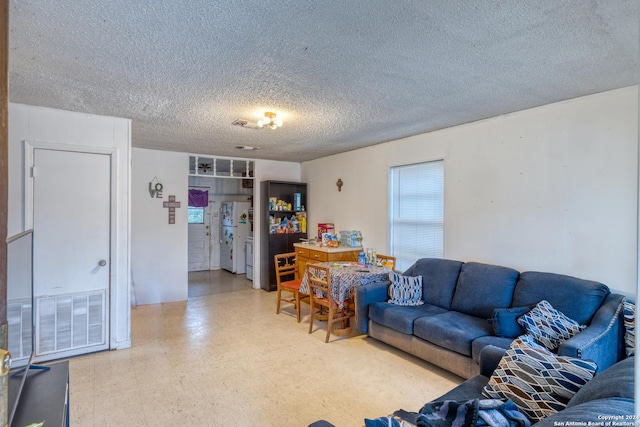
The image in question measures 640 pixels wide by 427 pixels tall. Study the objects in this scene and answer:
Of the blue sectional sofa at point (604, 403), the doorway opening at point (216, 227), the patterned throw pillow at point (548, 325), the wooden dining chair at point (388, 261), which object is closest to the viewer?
the blue sectional sofa at point (604, 403)

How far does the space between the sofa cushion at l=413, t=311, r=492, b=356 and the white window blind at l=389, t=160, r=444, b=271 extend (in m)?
1.08

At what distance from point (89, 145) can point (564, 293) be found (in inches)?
180

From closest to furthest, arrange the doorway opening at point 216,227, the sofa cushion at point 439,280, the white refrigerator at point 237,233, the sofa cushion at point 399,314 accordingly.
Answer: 1. the sofa cushion at point 399,314
2. the sofa cushion at point 439,280
3. the doorway opening at point 216,227
4. the white refrigerator at point 237,233

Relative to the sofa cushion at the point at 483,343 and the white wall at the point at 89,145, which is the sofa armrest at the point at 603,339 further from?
the white wall at the point at 89,145

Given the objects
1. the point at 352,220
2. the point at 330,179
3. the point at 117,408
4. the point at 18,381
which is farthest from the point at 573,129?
the point at 117,408

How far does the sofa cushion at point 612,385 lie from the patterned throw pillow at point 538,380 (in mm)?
191

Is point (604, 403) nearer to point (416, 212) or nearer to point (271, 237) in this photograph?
point (416, 212)

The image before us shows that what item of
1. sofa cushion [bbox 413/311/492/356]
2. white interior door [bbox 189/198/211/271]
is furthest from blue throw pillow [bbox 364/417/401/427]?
white interior door [bbox 189/198/211/271]

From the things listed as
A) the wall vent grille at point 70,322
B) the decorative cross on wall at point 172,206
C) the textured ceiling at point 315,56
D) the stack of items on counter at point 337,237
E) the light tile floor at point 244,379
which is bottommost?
the light tile floor at point 244,379

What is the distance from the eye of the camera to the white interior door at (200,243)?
25.3 ft

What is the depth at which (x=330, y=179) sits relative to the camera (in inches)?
227

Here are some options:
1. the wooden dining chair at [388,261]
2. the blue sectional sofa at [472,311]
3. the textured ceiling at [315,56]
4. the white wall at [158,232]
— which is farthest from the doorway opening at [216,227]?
the textured ceiling at [315,56]

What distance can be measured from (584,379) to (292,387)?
6.47 feet

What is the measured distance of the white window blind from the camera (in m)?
4.01
